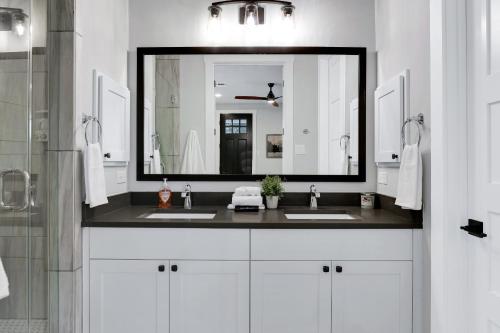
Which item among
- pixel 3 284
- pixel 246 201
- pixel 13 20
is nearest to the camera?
pixel 3 284

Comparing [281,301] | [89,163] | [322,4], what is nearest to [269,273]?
[281,301]

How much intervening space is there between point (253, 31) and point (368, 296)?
73.0 inches

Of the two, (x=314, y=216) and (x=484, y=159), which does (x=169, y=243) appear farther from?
(x=484, y=159)

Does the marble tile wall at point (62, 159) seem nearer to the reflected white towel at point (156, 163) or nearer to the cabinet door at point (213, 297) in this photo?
the cabinet door at point (213, 297)

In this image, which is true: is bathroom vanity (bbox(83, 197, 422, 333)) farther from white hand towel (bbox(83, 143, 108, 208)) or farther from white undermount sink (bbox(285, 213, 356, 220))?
white undermount sink (bbox(285, 213, 356, 220))

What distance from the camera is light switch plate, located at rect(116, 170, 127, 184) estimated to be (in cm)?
259

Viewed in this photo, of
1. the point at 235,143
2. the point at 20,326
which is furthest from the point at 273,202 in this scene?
the point at 20,326

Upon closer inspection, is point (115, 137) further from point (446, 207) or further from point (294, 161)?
point (446, 207)

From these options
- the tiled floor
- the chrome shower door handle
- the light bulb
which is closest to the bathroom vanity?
the tiled floor

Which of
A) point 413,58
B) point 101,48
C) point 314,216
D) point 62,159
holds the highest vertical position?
point 101,48

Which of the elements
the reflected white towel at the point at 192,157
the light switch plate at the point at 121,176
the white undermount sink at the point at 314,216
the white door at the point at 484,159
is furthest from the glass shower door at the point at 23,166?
the white door at the point at 484,159

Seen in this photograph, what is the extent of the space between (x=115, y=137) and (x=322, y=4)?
1.65 meters

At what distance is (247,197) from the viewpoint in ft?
8.40

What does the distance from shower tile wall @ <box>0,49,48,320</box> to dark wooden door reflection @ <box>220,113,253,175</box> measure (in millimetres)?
1133
